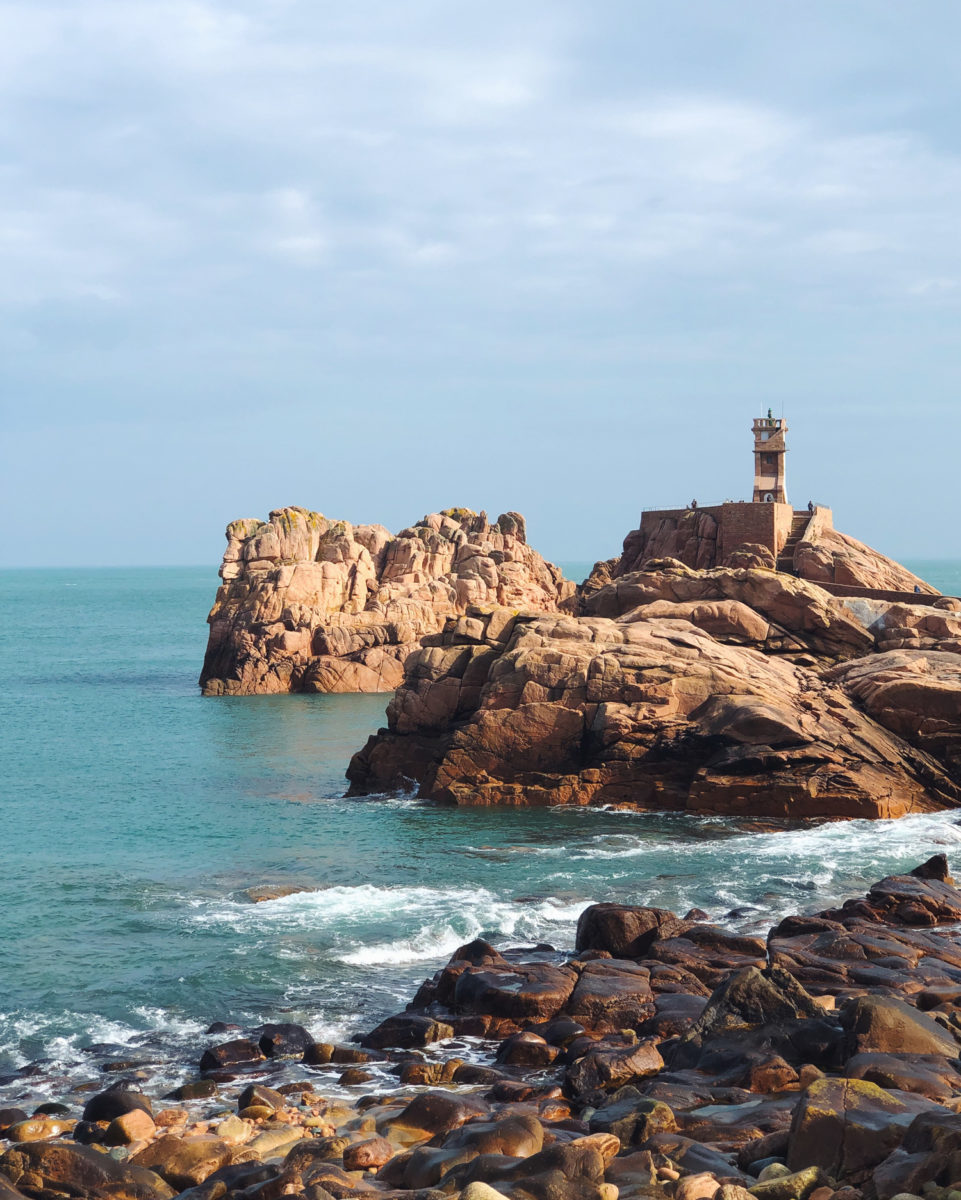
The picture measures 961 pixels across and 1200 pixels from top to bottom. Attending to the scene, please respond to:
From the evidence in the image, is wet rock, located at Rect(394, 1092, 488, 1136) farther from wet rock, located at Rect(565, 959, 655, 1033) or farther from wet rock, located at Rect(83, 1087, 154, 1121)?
wet rock, located at Rect(565, 959, 655, 1033)

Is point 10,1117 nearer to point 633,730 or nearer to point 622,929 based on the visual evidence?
point 622,929

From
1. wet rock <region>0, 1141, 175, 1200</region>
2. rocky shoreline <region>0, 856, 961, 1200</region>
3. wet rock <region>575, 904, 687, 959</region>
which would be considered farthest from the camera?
wet rock <region>575, 904, 687, 959</region>

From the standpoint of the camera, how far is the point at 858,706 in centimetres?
5038

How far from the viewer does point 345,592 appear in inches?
4006

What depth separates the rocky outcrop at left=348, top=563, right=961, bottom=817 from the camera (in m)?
45.5

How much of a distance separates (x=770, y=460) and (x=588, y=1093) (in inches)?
2836

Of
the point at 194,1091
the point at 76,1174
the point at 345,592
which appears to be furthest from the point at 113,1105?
the point at 345,592

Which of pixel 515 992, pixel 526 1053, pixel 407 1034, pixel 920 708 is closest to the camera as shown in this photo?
pixel 526 1053

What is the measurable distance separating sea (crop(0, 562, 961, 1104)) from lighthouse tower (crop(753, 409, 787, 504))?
129 ft

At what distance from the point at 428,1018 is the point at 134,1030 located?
20.8 ft

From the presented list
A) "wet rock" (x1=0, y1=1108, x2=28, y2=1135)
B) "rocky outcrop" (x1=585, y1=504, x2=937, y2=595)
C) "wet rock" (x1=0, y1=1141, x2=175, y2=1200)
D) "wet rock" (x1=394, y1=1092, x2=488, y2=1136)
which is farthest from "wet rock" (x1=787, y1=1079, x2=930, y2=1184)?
"rocky outcrop" (x1=585, y1=504, x2=937, y2=595)

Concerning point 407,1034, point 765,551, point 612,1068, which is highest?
point 765,551

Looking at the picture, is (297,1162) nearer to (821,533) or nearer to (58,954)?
(58,954)

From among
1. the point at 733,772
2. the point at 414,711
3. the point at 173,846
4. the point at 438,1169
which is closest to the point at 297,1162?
the point at 438,1169
